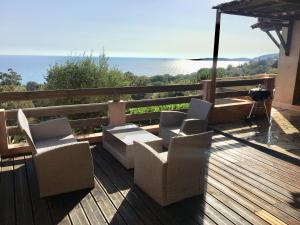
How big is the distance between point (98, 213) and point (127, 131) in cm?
166

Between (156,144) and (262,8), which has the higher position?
(262,8)

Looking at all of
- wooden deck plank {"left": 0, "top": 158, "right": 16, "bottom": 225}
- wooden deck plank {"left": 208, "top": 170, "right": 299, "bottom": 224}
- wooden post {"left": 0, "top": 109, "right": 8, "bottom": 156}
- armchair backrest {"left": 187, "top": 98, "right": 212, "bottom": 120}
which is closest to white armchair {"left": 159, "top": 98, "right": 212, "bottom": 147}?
armchair backrest {"left": 187, "top": 98, "right": 212, "bottom": 120}

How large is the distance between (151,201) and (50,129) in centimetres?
178

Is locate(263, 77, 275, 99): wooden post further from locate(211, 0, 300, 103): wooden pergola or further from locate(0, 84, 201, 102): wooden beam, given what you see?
locate(0, 84, 201, 102): wooden beam

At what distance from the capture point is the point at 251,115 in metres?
6.05

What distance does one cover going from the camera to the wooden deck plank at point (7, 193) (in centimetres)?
233

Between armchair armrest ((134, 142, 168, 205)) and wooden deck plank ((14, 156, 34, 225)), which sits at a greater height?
armchair armrest ((134, 142, 168, 205))

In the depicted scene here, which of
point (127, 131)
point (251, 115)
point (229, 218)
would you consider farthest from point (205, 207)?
point (251, 115)

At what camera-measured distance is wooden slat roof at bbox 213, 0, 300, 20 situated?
4766 millimetres

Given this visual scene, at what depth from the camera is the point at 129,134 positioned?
379cm

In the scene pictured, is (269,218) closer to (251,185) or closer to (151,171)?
(251,185)

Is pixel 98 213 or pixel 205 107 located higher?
pixel 205 107

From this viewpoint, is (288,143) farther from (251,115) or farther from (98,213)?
(98,213)

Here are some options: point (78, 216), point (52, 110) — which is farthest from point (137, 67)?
point (78, 216)
